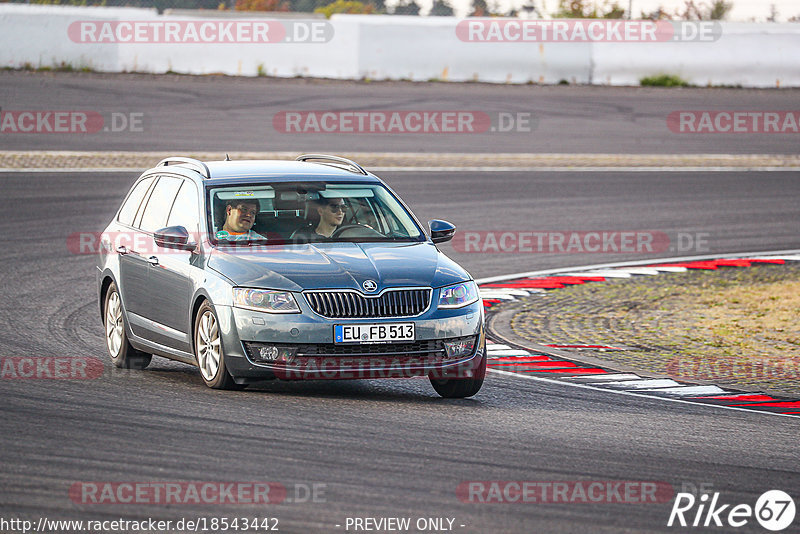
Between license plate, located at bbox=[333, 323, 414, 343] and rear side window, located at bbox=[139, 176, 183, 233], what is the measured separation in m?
2.33

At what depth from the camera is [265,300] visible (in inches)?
337

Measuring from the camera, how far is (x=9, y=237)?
16906mm

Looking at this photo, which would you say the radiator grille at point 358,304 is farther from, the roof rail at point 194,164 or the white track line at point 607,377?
the white track line at point 607,377

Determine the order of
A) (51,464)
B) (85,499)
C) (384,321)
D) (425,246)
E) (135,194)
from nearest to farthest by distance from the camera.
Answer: (85,499)
(51,464)
(384,321)
(425,246)
(135,194)

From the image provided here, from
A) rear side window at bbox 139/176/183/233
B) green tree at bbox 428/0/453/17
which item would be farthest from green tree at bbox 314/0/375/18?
rear side window at bbox 139/176/183/233

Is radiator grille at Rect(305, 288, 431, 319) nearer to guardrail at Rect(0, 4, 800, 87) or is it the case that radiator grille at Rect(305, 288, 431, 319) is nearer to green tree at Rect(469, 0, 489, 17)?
guardrail at Rect(0, 4, 800, 87)

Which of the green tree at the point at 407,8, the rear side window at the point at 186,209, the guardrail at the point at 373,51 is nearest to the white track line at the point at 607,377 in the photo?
the rear side window at the point at 186,209

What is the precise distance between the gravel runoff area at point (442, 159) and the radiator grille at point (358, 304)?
14.8 meters

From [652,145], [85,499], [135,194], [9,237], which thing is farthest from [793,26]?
[85,499]

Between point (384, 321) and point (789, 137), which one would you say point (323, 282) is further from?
point (789, 137)

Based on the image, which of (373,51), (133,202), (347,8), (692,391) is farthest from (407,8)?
(692,391)

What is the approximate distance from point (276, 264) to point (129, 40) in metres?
22.3

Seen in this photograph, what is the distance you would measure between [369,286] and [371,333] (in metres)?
0.32

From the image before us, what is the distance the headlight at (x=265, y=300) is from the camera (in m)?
8.50
